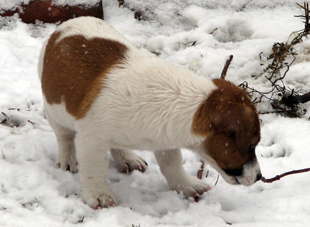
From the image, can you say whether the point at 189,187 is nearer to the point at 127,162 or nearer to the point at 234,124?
the point at 127,162

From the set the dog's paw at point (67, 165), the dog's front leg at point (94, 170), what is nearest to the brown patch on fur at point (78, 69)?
the dog's front leg at point (94, 170)

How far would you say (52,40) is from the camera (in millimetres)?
4184

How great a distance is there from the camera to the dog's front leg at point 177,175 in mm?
4012

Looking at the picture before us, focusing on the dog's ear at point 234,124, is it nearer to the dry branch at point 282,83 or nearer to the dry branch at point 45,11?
the dry branch at point 282,83

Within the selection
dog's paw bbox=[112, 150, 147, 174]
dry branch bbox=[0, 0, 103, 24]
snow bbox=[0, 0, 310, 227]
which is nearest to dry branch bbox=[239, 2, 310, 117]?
snow bbox=[0, 0, 310, 227]

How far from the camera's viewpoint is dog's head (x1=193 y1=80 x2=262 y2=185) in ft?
10.2

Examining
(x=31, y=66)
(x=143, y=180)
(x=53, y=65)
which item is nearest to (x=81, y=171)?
(x=143, y=180)

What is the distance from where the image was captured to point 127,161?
439 centimetres

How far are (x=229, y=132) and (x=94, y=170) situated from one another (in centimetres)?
132

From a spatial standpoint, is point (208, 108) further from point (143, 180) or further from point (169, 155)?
point (143, 180)

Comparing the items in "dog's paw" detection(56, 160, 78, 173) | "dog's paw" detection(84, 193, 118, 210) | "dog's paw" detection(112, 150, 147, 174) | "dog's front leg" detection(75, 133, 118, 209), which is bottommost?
"dog's paw" detection(112, 150, 147, 174)

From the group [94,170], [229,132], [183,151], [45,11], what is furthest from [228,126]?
[45,11]

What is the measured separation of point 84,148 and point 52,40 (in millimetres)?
1237

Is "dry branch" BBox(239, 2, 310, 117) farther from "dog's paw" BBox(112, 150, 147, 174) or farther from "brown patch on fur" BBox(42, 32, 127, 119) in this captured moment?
"brown patch on fur" BBox(42, 32, 127, 119)
